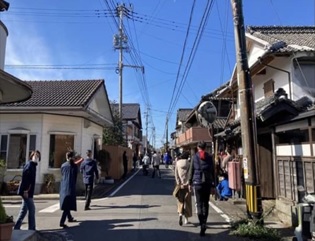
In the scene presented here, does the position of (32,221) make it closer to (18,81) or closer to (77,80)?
(18,81)

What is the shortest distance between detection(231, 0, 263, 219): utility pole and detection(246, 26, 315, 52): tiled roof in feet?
15.0

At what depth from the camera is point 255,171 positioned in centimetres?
778

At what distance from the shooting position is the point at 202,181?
784 cm

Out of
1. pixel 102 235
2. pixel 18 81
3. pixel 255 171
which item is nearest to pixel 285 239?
pixel 255 171

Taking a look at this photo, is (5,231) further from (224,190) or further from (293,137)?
(224,190)

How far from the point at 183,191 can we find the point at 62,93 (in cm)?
1172

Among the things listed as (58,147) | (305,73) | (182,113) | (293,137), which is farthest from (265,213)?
(182,113)

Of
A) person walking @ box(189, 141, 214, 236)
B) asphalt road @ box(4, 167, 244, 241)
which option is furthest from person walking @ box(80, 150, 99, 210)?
person walking @ box(189, 141, 214, 236)

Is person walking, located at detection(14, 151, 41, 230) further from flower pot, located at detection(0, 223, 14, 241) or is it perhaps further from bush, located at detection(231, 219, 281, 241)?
bush, located at detection(231, 219, 281, 241)

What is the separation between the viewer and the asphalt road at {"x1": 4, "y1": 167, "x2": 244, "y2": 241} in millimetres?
7711

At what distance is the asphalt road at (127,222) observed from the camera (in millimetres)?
7711

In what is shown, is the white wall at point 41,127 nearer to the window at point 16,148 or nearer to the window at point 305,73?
the window at point 16,148

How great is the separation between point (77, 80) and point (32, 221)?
1514 centimetres

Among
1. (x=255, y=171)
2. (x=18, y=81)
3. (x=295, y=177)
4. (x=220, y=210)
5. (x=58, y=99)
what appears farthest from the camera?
(x=58, y=99)
